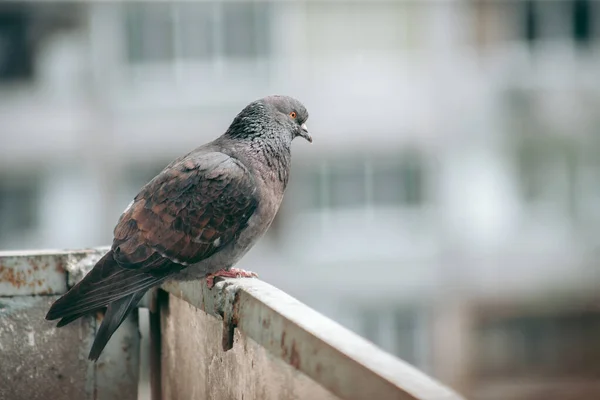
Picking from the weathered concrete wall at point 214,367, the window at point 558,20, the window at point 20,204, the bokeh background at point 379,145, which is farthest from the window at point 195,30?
the weathered concrete wall at point 214,367

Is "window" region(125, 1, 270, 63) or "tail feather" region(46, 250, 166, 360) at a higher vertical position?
"window" region(125, 1, 270, 63)

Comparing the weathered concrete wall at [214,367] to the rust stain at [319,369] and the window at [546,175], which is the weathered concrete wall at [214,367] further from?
the window at [546,175]

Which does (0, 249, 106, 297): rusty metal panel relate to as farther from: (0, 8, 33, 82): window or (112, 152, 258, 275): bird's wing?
(0, 8, 33, 82): window

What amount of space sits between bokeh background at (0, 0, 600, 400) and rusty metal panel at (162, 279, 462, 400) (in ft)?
59.5

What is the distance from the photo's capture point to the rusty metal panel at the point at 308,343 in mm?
3066

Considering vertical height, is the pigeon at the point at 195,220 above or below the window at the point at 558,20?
below

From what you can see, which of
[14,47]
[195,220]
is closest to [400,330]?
[14,47]

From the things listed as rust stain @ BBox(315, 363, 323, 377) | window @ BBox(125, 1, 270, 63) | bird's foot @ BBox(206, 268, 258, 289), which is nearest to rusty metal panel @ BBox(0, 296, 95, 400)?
bird's foot @ BBox(206, 268, 258, 289)

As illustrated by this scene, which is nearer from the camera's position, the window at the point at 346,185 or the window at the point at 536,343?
the window at the point at 346,185

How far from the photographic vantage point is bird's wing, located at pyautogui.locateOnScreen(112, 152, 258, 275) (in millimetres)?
5473

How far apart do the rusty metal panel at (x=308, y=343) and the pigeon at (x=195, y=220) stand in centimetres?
43

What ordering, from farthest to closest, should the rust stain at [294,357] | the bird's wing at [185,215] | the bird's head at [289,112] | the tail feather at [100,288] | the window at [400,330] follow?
the window at [400,330], the bird's head at [289,112], the bird's wing at [185,215], the tail feather at [100,288], the rust stain at [294,357]

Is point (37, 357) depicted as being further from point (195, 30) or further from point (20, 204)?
point (20, 204)

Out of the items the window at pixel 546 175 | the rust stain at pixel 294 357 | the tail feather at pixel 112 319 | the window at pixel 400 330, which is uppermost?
the rust stain at pixel 294 357
